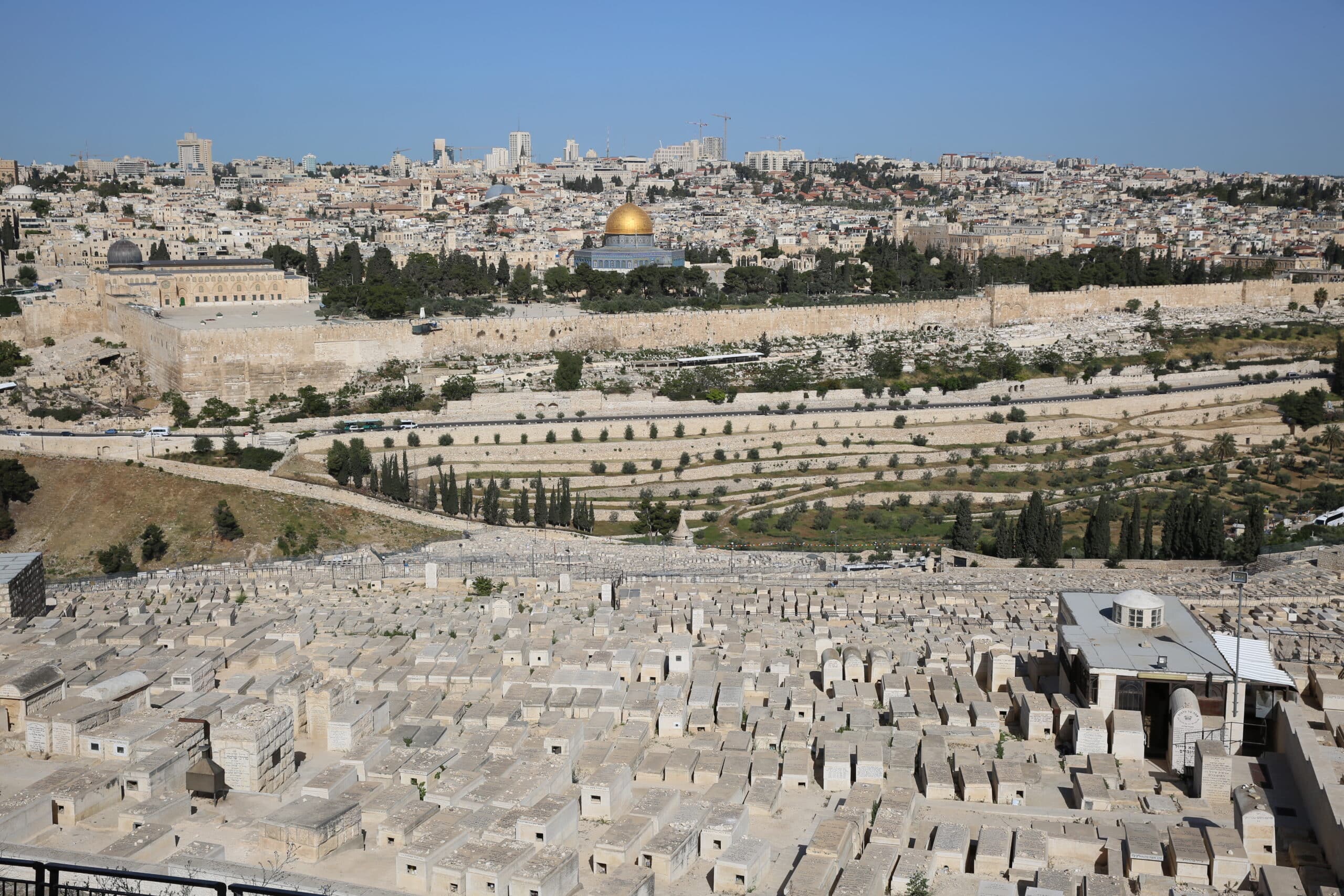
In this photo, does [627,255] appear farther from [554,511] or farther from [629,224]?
[554,511]

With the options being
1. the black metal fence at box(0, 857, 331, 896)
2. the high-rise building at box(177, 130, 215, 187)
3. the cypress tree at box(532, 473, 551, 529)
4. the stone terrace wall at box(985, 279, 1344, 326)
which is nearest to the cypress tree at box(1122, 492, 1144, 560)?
the cypress tree at box(532, 473, 551, 529)

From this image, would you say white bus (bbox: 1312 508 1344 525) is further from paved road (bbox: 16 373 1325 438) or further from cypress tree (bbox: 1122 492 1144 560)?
paved road (bbox: 16 373 1325 438)

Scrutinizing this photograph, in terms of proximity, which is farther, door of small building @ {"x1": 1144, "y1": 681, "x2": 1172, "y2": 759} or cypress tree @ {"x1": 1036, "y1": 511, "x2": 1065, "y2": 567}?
cypress tree @ {"x1": 1036, "y1": 511, "x2": 1065, "y2": 567}

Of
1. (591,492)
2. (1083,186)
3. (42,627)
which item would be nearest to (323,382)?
(591,492)

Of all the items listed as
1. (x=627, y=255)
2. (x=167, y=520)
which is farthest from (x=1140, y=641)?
(x=627, y=255)

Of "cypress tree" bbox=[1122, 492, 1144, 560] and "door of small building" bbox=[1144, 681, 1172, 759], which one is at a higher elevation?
"door of small building" bbox=[1144, 681, 1172, 759]

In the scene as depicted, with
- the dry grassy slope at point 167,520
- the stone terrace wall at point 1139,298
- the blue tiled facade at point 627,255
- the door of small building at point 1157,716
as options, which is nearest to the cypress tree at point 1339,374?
the stone terrace wall at point 1139,298

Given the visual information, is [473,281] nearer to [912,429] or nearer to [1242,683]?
[912,429]
